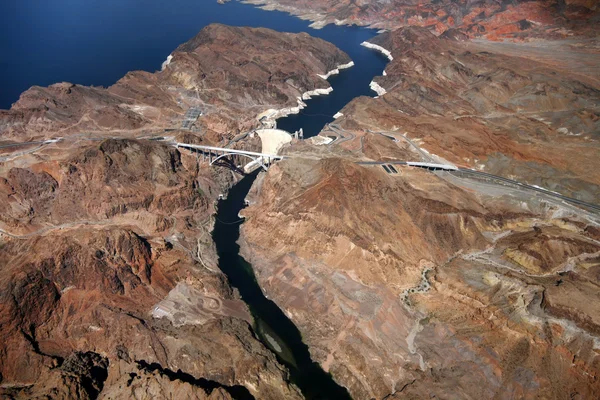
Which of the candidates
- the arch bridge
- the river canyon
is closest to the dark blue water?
the river canyon


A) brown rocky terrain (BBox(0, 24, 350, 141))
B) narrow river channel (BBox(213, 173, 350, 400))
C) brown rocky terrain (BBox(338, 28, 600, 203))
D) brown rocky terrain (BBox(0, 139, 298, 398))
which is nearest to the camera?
brown rocky terrain (BBox(0, 139, 298, 398))

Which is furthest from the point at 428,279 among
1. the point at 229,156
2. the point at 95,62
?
the point at 95,62

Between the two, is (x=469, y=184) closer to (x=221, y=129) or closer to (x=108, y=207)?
(x=221, y=129)

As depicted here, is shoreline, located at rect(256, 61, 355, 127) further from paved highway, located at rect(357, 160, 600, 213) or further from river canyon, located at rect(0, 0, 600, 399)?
paved highway, located at rect(357, 160, 600, 213)

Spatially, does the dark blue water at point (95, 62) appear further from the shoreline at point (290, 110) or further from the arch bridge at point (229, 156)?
the arch bridge at point (229, 156)

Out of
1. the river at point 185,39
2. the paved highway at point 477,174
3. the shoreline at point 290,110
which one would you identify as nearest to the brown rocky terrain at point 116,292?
the river at point 185,39

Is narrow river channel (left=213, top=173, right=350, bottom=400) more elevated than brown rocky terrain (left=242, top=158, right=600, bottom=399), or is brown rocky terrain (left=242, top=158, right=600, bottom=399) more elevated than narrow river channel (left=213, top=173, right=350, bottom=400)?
brown rocky terrain (left=242, top=158, right=600, bottom=399)

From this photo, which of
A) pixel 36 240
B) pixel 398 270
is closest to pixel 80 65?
pixel 36 240
